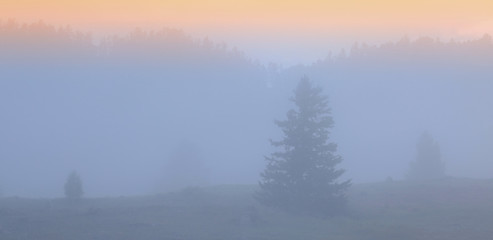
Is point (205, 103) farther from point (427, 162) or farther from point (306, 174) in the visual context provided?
point (306, 174)

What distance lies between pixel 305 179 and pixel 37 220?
15733 millimetres

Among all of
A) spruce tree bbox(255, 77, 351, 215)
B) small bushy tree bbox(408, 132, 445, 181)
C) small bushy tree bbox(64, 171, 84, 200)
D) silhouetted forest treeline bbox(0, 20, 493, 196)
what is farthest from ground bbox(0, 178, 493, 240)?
silhouetted forest treeline bbox(0, 20, 493, 196)

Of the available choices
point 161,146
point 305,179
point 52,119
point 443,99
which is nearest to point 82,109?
point 52,119

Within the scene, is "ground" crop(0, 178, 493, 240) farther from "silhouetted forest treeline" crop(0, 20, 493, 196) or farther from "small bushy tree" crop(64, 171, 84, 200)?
"silhouetted forest treeline" crop(0, 20, 493, 196)

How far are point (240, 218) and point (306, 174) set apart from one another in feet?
24.3

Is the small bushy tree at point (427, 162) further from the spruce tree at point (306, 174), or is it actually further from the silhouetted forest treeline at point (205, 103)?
the silhouetted forest treeline at point (205, 103)

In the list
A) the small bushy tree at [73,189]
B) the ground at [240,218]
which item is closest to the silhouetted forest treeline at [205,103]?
the small bushy tree at [73,189]

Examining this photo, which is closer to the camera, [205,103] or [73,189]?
[73,189]

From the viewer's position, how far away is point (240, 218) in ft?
111

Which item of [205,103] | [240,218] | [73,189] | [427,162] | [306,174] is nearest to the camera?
[240,218]

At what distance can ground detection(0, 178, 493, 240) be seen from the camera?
2920 centimetres

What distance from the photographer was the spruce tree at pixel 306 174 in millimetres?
38469

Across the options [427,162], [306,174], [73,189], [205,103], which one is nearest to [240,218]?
[306,174]

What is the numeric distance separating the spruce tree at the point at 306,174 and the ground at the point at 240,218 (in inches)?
49.4
